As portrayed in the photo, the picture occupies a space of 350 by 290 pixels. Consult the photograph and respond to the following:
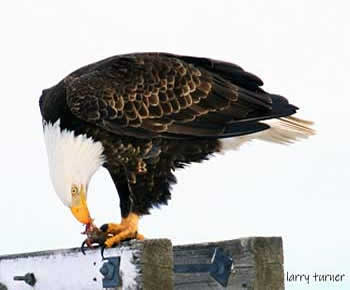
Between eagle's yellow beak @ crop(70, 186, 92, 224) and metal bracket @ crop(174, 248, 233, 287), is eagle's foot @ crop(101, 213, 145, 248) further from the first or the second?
metal bracket @ crop(174, 248, 233, 287)

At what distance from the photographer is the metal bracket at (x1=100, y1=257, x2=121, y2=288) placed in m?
2.69

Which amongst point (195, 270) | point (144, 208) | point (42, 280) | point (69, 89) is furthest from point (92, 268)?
point (69, 89)

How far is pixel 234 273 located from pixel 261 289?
0.13 meters

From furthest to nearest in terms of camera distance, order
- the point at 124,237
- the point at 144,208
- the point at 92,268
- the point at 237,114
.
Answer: the point at 237,114
the point at 144,208
the point at 124,237
the point at 92,268

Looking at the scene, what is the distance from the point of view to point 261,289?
3.12 m

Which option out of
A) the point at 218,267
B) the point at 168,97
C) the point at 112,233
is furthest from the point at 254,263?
the point at 168,97

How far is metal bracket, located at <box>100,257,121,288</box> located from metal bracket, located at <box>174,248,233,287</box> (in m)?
0.64

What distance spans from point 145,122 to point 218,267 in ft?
3.12

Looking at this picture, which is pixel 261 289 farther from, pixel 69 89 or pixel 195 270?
pixel 69 89

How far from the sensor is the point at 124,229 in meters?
3.65

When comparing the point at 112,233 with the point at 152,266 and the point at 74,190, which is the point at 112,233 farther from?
the point at 152,266

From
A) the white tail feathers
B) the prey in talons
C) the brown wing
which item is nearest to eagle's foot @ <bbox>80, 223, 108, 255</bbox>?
the prey in talons

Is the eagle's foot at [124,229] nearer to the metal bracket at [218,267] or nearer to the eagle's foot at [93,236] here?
the eagle's foot at [93,236]

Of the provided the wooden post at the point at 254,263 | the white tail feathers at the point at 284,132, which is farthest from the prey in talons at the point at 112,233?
the white tail feathers at the point at 284,132
